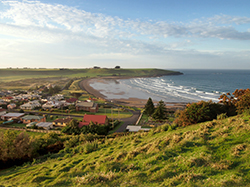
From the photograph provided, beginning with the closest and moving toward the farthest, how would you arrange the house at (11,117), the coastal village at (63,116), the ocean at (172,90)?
1. the coastal village at (63,116)
2. the house at (11,117)
3. the ocean at (172,90)

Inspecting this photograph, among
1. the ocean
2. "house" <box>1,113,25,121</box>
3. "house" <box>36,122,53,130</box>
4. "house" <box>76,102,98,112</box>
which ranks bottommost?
"house" <box>36,122,53,130</box>

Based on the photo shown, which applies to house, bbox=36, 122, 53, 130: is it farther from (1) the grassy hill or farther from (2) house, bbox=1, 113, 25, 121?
(1) the grassy hill

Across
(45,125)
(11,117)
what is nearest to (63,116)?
(45,125)

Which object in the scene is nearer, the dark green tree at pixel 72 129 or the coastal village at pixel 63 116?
the dark green tree at pixel 72 129

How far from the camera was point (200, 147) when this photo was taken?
10.4m

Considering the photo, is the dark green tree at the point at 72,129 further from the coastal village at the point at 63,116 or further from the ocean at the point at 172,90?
the ocean at the point at 172,90

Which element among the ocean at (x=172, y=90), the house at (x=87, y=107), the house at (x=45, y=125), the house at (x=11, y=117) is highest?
the ocean at (x=172, y=90)

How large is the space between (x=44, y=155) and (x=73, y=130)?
11.4 metres

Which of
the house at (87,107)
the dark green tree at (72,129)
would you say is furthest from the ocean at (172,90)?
the dark green tree at (72,129)

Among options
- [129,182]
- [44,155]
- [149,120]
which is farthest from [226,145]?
[149,120]

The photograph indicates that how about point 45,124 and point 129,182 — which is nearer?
point 129,182

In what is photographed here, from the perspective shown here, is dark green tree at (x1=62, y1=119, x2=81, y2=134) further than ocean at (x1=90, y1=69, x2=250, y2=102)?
No

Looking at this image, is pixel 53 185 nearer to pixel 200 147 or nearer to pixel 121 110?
pixel 200 147

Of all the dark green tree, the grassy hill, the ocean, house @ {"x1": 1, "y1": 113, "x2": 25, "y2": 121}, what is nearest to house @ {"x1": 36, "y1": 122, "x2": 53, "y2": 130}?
the dark green tree
